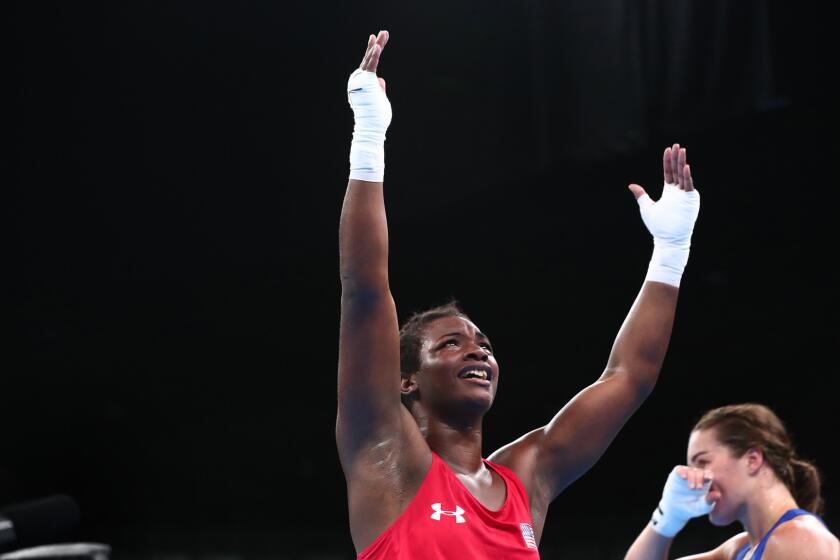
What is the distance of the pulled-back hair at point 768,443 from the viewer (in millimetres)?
2975

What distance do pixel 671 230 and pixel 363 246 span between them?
3.64 feet

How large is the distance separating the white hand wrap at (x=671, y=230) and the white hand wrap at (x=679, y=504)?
0.73 m

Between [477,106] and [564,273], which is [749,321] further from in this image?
[477,106]

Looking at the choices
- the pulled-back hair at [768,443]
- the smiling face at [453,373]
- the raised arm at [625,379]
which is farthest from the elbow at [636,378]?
the pulled-back hair at [768,443]

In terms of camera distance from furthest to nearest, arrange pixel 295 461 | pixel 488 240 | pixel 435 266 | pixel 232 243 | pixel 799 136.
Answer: pixel 295 461, pixel 435 266, pixel 488 240, pixel 232 243, pixel 799 136

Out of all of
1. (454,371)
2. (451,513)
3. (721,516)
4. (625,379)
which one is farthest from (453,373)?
(721,516)

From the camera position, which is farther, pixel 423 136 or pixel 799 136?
pixel 799 136

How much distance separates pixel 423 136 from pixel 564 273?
280 centimetres

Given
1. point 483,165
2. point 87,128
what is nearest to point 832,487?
point 483,165

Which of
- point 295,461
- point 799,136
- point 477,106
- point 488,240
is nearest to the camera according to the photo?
point 477,106

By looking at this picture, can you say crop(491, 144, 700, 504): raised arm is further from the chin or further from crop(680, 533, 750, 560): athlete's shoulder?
crop(680, 533, 750, 560): athlete's shoulder

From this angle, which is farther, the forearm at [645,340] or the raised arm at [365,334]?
the forearm at [645,340]

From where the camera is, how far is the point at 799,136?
5.95 metres

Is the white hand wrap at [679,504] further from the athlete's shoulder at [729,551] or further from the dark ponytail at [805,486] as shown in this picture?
the dark ponytail at [805,486]
